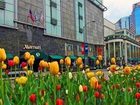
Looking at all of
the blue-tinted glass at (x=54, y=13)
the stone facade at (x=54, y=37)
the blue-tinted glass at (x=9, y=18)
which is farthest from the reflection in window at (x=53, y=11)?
the blue-tinted glass at (x=9, y=18)

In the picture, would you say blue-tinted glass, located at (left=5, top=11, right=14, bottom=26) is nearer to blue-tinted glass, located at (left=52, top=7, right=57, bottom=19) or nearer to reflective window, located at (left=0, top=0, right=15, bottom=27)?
reflective window, located at (left=0, top=0, right=15, bottom=27)

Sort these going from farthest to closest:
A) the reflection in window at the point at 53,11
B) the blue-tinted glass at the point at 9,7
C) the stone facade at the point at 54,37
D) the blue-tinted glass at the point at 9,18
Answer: the reflection in window at the point at 53,11
the stone facade at the point at 54,37
the blue-tinted glass at the point at 9,7
the blue-tinted glass at the point at 9,18

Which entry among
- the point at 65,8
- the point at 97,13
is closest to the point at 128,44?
the point at 97,13

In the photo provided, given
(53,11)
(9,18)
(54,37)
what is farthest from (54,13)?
(9,18)

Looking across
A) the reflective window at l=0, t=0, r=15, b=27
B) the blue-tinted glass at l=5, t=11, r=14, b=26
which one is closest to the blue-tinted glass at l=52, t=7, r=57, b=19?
the reflective window at l=0, t=0, r=15, b=27

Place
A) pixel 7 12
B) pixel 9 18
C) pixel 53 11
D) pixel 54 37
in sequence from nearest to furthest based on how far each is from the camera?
1. pixel 7 12
2. pixel 9 18
3. pixel 53 11
4. pixel 54 37

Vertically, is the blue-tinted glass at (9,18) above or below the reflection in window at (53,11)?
below

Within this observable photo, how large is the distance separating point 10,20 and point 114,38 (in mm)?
87902

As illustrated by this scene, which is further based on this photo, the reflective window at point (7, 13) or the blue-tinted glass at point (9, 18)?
the blue-tinted glass at point (9, 18)

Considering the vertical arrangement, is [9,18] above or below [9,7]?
below

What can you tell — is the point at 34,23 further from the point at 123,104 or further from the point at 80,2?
the point at 123,104

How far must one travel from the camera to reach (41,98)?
4.62m

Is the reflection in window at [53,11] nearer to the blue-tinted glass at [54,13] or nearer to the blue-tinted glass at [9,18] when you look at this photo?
the blue-tinted glass at [54,13]

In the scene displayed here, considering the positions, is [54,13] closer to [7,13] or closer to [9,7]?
[9,7]
